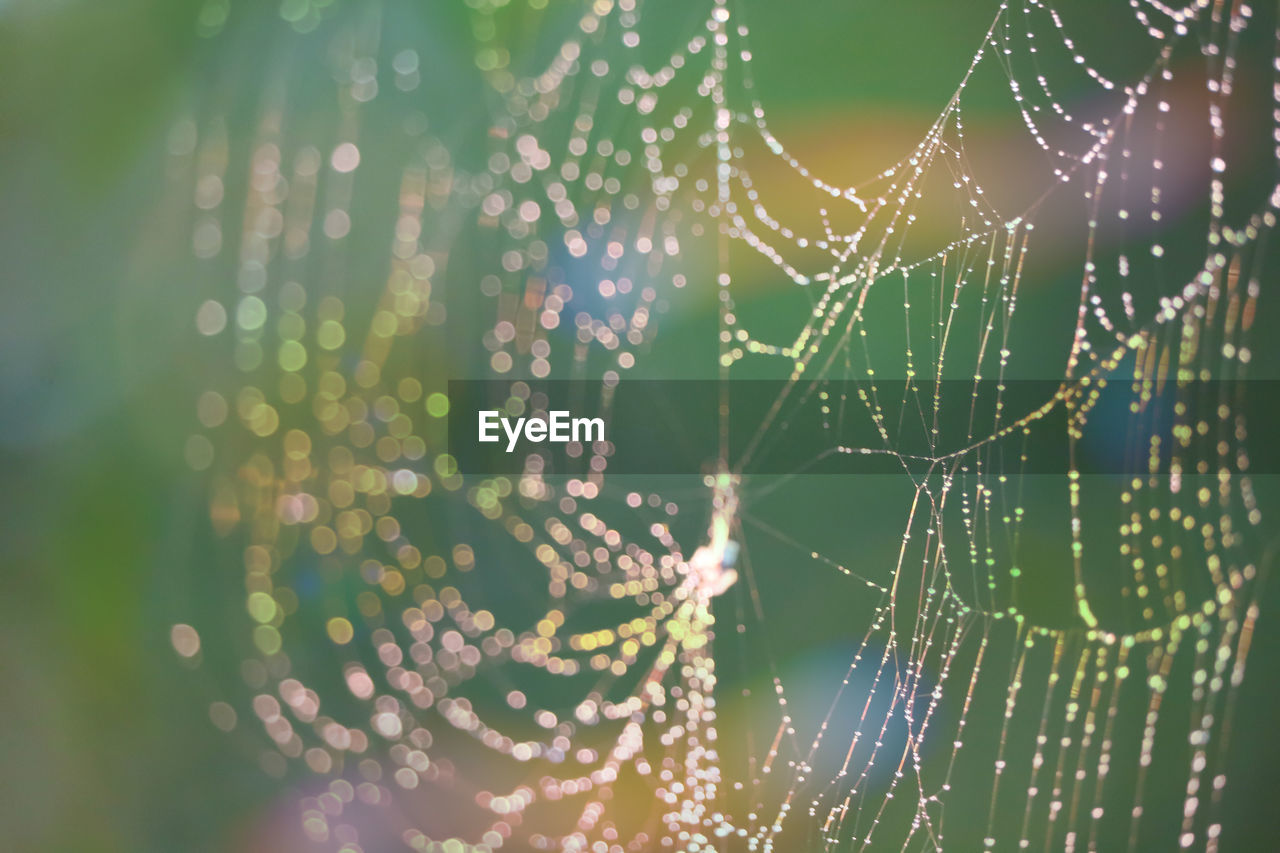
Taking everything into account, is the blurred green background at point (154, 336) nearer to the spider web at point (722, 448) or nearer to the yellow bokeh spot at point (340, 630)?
the spider web at point (722, 448)

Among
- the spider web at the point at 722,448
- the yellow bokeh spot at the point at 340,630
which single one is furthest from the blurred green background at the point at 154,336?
the yellow bokeh spot at the point at 340,630

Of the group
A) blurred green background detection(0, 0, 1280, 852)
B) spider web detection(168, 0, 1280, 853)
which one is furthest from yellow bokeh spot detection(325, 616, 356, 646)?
blurred green background detection(0, 0, 1280, 852)

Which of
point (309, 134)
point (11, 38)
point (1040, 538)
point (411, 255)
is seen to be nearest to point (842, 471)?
point (1040, 538)

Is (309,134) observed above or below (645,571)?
above

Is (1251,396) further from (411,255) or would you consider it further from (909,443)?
(411,255)

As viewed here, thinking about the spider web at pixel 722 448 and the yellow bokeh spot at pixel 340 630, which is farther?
the yellow bokeh spot at pixel 340 630

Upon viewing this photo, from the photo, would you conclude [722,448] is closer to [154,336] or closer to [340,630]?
[340,630]

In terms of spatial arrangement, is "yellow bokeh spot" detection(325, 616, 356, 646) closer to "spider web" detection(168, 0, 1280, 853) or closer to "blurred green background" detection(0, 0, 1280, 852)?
"spider web" detection(168, 0, 1280, 853)

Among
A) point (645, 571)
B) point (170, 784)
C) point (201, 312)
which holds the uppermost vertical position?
point (201, 312)
